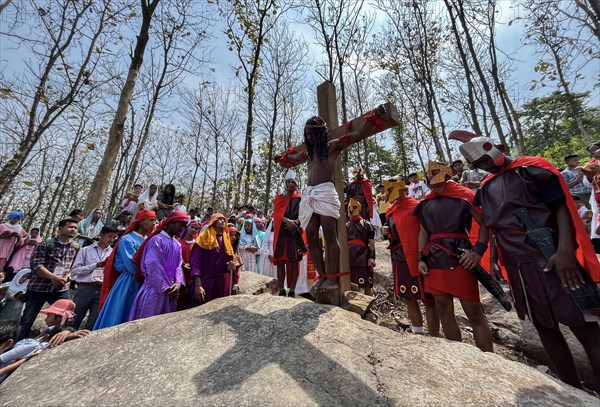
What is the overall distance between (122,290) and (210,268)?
1181 millimetres

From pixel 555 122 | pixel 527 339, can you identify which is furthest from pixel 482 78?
pixel 555 122

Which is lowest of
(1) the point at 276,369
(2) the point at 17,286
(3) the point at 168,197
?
(1) the point at 276,369

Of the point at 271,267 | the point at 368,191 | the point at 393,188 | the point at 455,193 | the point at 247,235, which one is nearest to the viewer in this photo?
the point at 455,193

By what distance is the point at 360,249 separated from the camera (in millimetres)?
5688

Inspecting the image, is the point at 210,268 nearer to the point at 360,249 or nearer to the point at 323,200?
the point at 323,200

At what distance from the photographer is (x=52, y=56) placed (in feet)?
27.7

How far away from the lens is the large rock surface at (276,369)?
5.83 ft

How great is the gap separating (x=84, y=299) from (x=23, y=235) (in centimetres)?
562

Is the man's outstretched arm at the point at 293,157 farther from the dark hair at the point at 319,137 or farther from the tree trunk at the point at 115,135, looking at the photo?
the tree trunk at the point at 115,135

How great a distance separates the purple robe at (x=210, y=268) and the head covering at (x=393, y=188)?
8.94ft

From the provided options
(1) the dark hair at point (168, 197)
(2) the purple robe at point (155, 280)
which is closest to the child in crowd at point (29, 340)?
(2) the purple robe at point (155, 280)

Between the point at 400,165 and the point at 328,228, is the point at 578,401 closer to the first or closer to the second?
the point at 328,228

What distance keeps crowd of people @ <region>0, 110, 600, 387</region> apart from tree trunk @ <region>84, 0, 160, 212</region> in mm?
1466

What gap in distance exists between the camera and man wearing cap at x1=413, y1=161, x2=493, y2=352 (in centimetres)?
285
